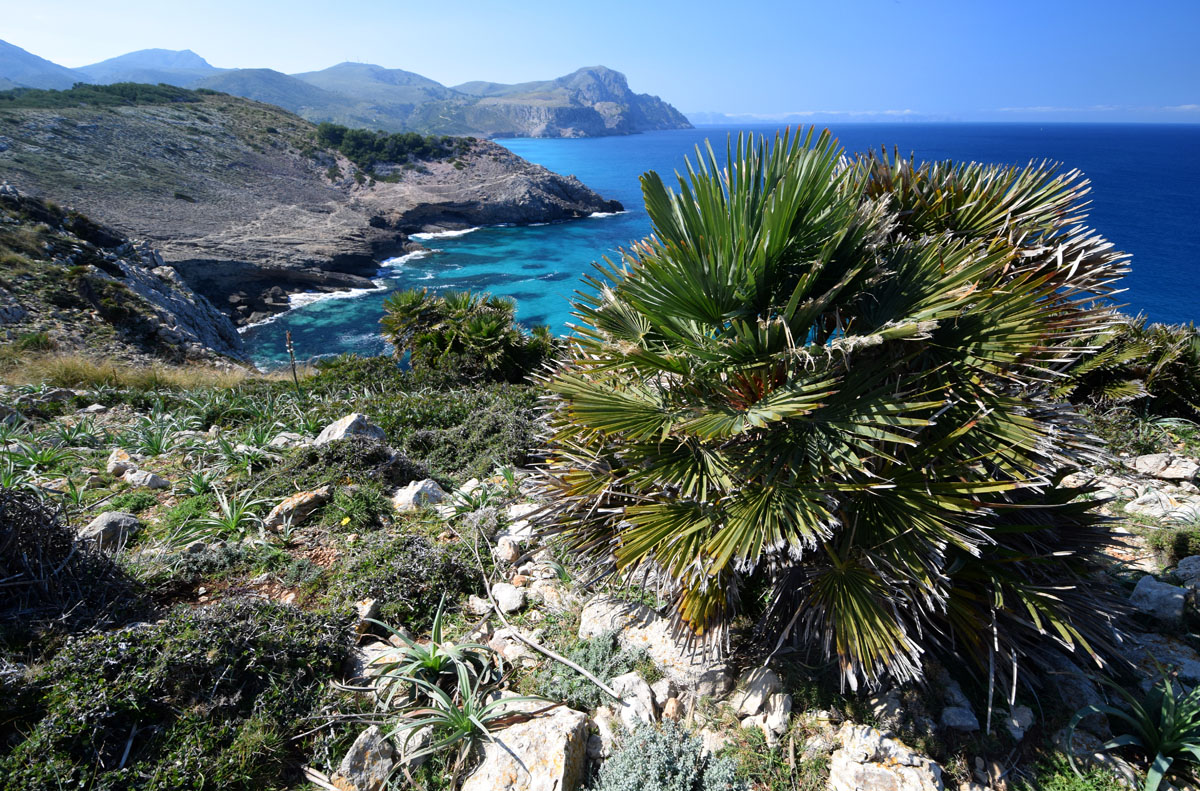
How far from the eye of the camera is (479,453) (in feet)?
18.3

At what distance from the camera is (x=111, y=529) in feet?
12.4

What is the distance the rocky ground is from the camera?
2352mm

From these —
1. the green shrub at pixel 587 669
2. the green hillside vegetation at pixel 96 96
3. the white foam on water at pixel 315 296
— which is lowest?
the white foam on water at pixel 315 296

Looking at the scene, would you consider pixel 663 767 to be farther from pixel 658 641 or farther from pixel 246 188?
pixel 246 188

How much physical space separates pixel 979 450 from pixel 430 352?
9164mm

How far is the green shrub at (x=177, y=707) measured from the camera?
7.09ft

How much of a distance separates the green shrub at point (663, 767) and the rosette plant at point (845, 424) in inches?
20.1

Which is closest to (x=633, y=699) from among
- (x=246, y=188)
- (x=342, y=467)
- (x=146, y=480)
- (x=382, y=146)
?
(x=342, y=467)

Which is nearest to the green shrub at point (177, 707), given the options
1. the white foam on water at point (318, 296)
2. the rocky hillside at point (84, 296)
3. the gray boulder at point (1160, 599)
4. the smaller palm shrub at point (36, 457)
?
the smaller palm shrub at point (36, 457)

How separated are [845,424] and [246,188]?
49.9 m

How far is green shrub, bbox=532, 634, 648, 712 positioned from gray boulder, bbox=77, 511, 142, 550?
9.97 feet

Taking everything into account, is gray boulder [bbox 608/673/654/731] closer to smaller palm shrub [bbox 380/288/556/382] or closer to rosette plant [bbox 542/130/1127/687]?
rosette plant [bbox 542/130/1127/687]

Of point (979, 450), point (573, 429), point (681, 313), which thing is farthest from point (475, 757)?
point (979, 450)

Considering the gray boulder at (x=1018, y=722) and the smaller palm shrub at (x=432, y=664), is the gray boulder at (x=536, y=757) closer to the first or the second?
the smaller palm shrub at (x=432, y=664)
